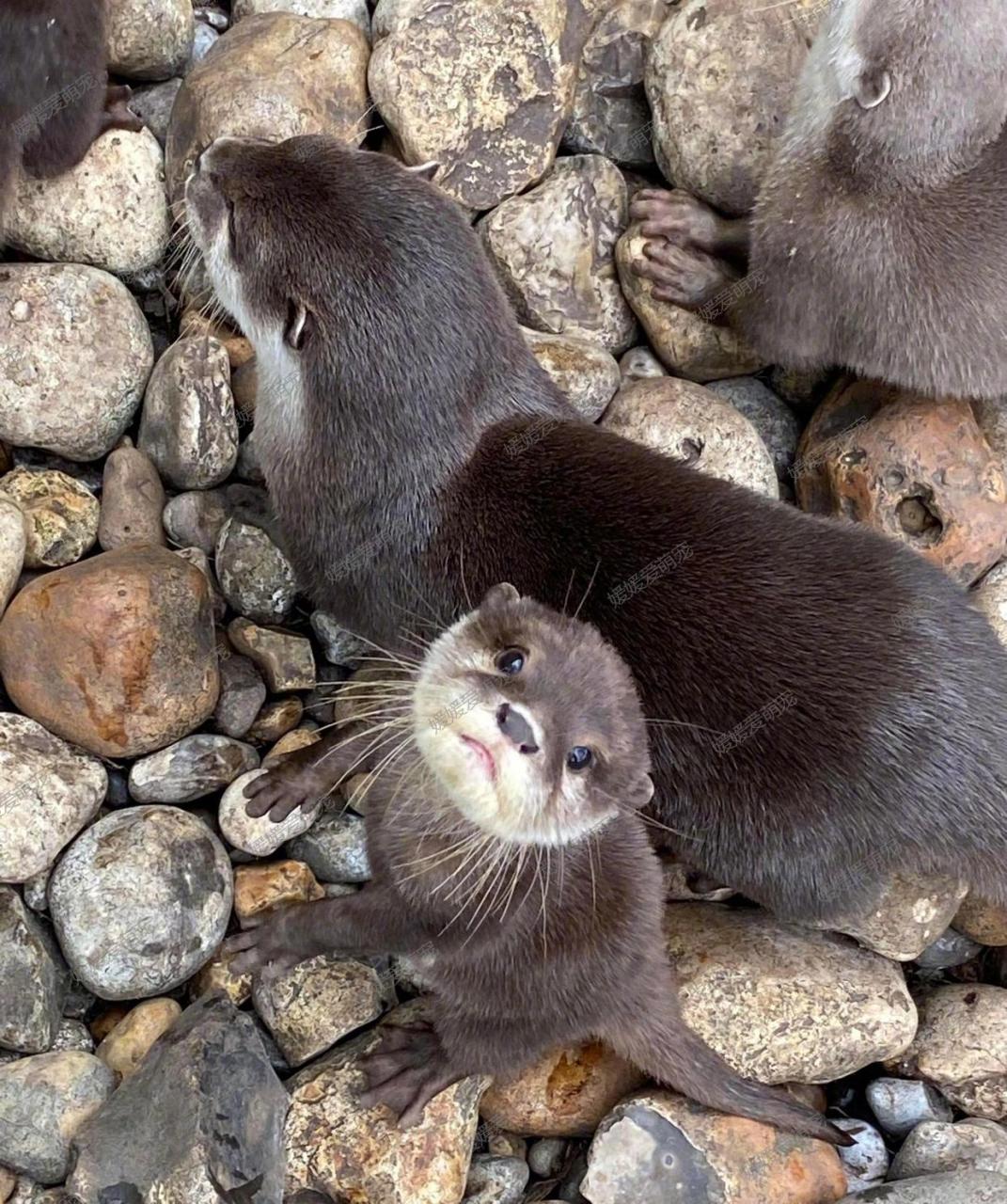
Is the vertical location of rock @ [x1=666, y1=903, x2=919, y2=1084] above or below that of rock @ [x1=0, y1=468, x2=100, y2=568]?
below

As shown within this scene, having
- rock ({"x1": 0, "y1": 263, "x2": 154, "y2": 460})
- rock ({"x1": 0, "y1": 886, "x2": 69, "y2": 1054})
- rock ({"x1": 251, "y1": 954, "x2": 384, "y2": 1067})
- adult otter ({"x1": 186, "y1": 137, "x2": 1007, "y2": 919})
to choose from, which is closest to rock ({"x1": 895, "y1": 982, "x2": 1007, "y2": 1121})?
adult otter ({"x1": 186, "y1": 137, "x2": 1007, "y2": 919})

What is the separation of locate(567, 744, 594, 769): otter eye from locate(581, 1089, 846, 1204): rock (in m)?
0.69

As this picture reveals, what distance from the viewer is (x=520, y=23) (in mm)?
2678

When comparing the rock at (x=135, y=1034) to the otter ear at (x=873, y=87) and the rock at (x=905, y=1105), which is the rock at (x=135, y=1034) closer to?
the rock at (x=905, y=1105)

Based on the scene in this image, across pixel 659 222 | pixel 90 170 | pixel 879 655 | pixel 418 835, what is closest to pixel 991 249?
pixel 659 222

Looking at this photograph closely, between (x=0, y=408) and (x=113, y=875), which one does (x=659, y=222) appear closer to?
(x=0, y=408)

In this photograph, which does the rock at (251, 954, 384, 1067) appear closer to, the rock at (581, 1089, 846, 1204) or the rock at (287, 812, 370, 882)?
the rock at (287, 812, 370, 882)

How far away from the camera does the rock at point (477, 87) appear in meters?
2.64

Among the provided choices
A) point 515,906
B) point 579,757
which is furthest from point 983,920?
point 579,757

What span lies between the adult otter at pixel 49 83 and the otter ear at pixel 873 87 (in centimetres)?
154

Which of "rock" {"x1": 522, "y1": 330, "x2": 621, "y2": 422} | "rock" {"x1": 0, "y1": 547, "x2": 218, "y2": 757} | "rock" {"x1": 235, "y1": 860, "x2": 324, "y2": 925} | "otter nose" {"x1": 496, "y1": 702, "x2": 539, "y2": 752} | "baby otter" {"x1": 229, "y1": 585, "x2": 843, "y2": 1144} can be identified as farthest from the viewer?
"rock" {"x1": 522, "y1": 330, "x2": 621, "y2": 422}

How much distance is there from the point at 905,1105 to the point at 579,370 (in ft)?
5.30

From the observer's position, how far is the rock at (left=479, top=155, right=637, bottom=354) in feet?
8.96

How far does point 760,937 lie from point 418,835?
2.36ft
